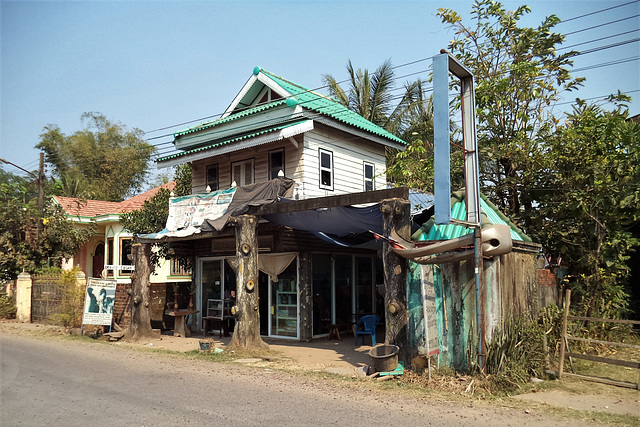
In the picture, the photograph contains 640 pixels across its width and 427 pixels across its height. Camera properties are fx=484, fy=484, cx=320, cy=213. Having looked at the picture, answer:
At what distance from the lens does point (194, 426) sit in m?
→ 6.03

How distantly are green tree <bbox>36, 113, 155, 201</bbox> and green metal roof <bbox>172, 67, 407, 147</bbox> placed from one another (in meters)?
25.2

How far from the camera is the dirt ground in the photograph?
749 cm

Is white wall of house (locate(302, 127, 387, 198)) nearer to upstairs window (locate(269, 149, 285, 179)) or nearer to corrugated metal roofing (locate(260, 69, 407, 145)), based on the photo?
corrugated metal roofing (locate(260, 69, 407, 145))

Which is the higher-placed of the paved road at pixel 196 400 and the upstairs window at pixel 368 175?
the upstairs window at pixel 368 175

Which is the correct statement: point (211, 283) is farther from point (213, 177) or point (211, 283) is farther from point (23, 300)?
point (23, 300)

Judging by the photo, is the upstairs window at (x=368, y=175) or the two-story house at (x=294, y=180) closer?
the two-story house at (x=294, y=180)

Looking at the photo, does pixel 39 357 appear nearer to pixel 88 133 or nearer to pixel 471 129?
pixel 471 129

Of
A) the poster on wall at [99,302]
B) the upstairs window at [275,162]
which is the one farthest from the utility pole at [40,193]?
the upstairs window at [275,162]

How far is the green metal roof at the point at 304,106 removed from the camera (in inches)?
627

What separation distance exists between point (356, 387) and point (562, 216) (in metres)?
8.03

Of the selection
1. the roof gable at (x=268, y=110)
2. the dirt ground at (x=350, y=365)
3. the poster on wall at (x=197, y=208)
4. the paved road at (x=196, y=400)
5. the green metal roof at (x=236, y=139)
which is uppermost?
the roof gable at (x=268, y=110)

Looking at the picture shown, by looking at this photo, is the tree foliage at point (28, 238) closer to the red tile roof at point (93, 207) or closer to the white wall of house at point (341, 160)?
the red tile roof at point (93, 207)

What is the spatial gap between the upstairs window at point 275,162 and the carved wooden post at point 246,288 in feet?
10.8

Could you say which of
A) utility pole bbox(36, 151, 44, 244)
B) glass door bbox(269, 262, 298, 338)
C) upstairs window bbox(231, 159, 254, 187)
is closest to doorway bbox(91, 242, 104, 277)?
utility pole bbox(36, 151, 44, 244)
